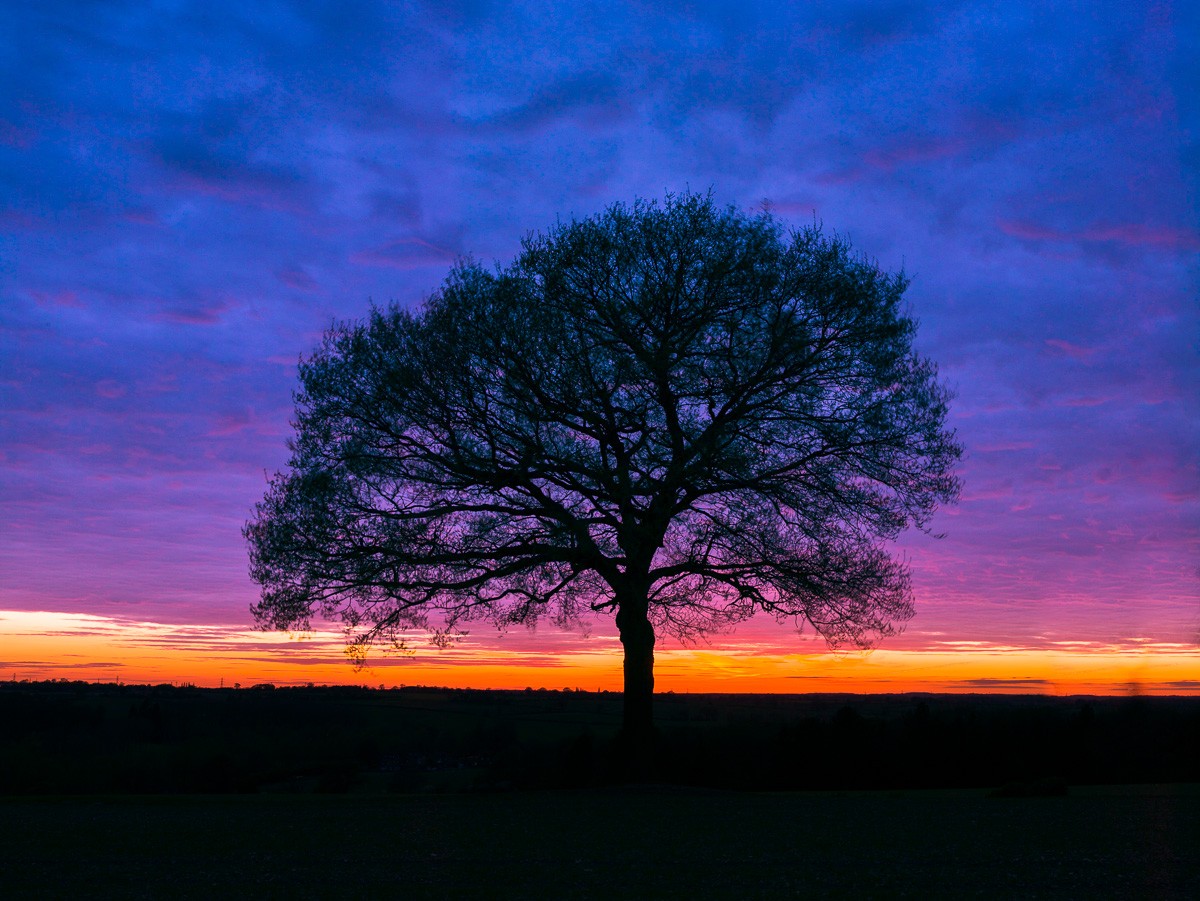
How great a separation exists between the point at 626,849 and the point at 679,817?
3374 millimetres

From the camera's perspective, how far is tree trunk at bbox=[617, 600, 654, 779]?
64.4 feet

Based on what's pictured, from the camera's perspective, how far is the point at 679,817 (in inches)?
558

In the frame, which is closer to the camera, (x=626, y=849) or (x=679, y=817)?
(x=626, y=849)

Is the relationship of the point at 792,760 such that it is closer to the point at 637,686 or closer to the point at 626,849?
the point at 637,686

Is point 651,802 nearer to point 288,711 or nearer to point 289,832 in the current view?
point 289,832

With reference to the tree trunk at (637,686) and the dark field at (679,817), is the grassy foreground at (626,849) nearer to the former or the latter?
the dark field at (679,817)

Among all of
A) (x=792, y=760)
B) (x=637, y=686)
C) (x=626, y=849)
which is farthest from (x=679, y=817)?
(x=792, y=760)

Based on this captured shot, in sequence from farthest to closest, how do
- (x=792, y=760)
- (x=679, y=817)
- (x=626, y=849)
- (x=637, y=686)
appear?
(x=792, y=760) → (x=637, y=686) → (x=679, y=817) → (x=626, y=849)

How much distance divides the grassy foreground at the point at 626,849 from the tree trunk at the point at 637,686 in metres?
2.69

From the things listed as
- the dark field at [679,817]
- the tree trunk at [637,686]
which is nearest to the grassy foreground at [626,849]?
the dark field at [679,817]

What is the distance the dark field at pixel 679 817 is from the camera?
9.04 meters

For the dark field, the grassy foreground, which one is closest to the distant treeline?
the dark field

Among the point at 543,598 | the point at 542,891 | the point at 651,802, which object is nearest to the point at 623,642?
the point at 543,598

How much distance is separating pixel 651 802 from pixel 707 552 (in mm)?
5059
